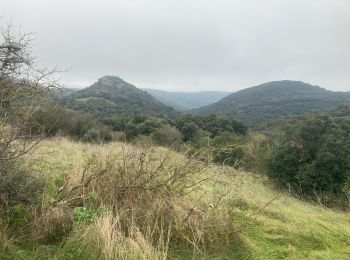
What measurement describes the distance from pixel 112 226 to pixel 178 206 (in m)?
0.89

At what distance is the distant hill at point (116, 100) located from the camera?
211ft

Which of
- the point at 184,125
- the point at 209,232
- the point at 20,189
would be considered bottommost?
the point at 184,125

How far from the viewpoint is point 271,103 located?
4323 inches

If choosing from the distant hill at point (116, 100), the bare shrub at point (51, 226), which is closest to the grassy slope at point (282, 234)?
the bare shrub at point (51, 226)

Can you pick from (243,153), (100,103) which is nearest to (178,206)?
(243,153)

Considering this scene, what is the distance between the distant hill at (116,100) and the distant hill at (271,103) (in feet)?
54.5

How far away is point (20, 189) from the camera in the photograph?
4.39 m

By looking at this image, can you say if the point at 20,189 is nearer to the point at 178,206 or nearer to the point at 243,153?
the point at 178,206

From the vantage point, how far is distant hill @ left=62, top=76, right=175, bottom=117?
64375 millimetres

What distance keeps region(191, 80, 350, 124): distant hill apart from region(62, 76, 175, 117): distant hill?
54.5ft

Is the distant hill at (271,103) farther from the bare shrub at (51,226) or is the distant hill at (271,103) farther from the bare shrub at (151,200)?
the bare shrub at (51,226)

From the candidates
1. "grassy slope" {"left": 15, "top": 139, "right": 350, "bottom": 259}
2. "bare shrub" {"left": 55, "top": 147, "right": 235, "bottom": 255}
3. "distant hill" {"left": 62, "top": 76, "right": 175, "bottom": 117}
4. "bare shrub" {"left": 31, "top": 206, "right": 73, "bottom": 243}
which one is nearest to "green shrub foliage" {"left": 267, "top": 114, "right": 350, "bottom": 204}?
"grassy slope" {"left": 15, "top": 139, "right": 350, "bottom": 259}

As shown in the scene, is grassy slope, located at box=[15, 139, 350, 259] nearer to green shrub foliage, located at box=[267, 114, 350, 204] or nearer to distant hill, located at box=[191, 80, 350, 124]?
green shrub foliage, located at box=[267, 114, 350, 204]

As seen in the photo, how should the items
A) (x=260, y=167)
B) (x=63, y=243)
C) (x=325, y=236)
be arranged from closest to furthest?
1. (x=63, y=243)
2. (x=325, y=236)
3. (x=260, y=167)
